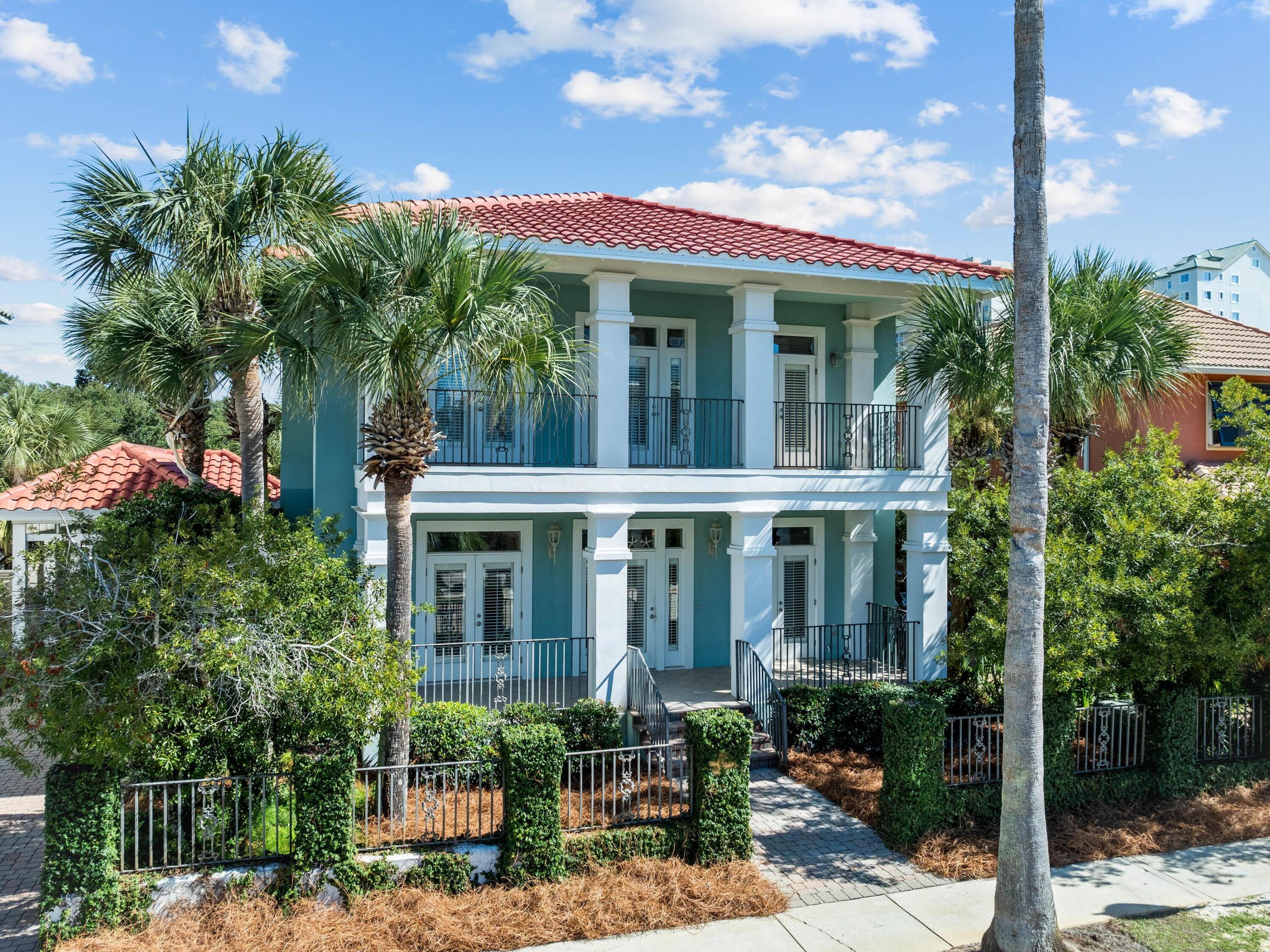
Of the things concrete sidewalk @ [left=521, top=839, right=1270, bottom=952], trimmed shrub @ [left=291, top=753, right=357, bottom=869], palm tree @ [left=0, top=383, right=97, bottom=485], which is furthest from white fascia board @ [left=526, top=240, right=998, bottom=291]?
palm tree @ [left=0, top=383, right=97, bottom=485]

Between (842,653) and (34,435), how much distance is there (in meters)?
21.4

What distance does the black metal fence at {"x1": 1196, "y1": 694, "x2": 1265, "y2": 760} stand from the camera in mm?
10875

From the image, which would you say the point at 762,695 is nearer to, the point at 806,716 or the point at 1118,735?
the point at 806,716

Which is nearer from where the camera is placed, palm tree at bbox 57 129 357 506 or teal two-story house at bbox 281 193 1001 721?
palm tree at bbox 57 129 357 506

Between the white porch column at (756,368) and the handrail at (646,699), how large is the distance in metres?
Result: 2.70

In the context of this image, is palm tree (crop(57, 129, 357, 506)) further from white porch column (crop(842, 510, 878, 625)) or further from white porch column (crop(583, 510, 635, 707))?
white porch column (crop(842, 510, 878, 625))

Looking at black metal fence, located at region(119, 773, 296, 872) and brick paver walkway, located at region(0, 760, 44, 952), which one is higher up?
black metal fence, located at region(119, 773, 296, 872)

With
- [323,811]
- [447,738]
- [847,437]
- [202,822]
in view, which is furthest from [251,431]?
[847,437]

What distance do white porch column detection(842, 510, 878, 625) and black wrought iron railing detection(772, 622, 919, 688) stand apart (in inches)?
11.9

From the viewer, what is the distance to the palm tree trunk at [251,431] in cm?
1007

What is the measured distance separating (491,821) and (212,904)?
2475mm

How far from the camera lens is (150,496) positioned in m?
12.9

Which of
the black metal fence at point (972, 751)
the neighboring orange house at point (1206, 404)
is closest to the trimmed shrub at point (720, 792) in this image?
the black metal fence at point (972, 751)

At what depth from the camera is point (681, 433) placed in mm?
14031
